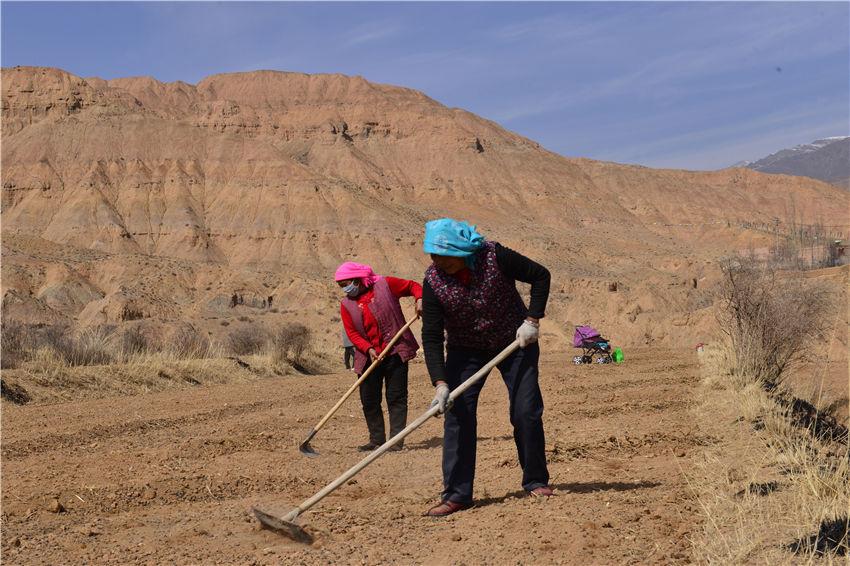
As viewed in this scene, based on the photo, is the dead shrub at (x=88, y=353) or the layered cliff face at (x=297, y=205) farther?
the layered cliff face at (x=297, y=205)

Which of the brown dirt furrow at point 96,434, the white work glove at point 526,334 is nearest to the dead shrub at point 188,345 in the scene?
the brown dirt furrow at point 96,434

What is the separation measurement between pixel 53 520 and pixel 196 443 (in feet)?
9.80

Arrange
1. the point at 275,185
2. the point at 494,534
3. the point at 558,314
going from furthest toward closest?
1. the point at 275,185
2. the point at 558,314
3. the point at 494,534

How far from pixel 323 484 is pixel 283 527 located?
1.82 metres

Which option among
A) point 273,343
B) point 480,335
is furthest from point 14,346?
point 480,335

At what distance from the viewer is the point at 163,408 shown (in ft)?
41.5

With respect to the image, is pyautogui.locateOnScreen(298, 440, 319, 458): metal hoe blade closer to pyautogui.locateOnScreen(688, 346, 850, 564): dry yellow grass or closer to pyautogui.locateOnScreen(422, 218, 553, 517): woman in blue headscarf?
pyautogui.locateOnScreen(422, 218, 553, 517): woman in blue headscarf

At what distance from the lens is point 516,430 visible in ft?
19.3

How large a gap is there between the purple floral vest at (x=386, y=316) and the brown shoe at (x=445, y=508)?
2.99 meters

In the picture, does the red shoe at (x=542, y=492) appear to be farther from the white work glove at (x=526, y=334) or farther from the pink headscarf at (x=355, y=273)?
the pink headscarf at (x=355, y=273)

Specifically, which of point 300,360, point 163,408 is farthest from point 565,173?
point 163,408

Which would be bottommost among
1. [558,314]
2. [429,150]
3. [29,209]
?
[558,314]

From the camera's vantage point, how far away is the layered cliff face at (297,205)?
4766 cm

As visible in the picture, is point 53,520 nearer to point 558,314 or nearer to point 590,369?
point 590,369
